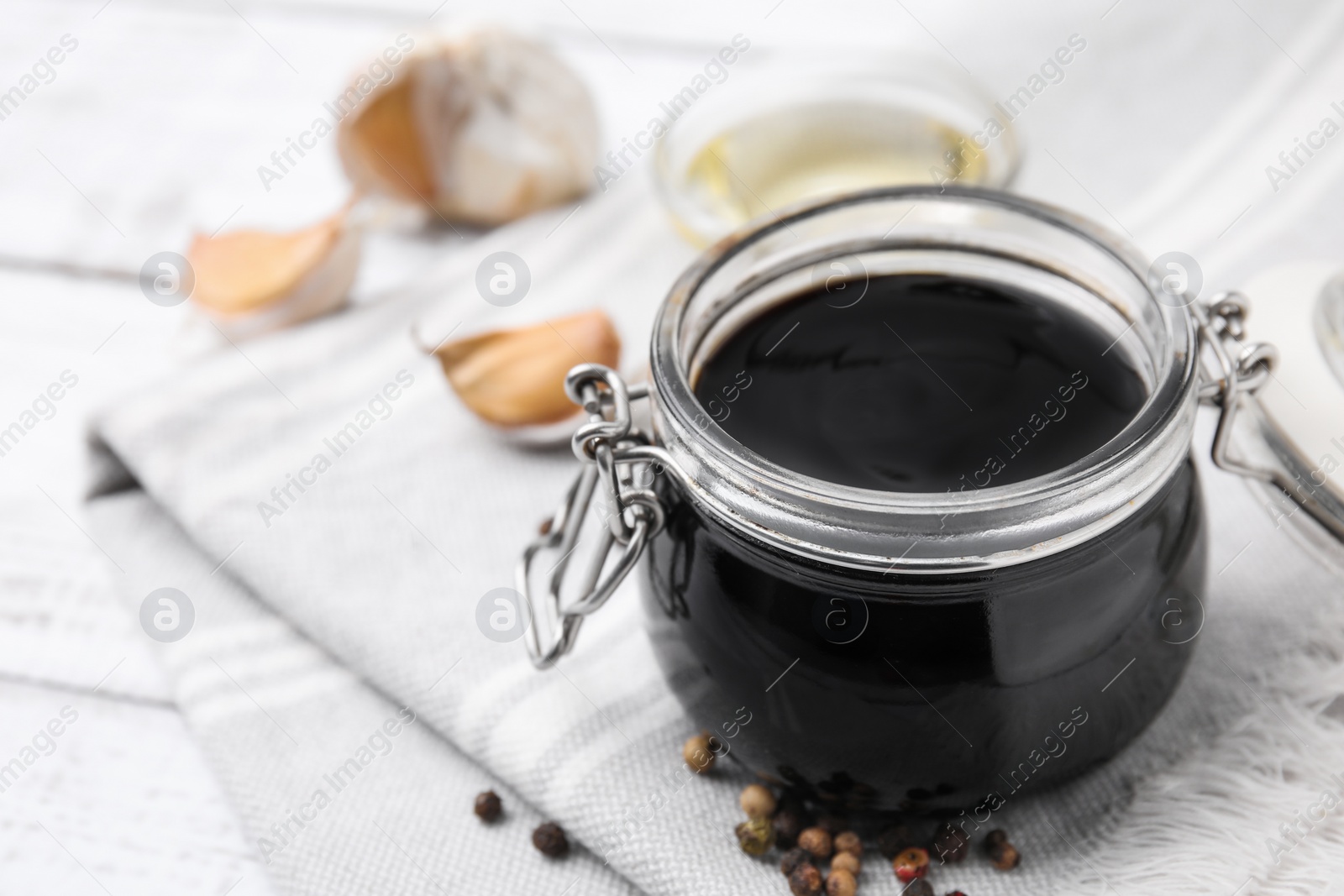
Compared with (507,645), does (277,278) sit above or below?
below

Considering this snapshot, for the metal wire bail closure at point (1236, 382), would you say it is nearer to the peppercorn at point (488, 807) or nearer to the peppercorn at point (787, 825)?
the peppercorn at point (787, 825)

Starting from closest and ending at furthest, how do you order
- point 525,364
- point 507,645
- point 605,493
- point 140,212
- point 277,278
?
point 605,493, point 507,645, point 525,364, point 277,278, point 140,212

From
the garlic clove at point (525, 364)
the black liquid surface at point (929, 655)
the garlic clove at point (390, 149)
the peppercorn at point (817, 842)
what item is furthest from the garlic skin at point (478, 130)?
the peppercorn at point (817, 842)

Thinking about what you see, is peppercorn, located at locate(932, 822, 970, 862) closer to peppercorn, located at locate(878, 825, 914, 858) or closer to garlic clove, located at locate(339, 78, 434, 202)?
peppercorn, located at locate(878, 825, 914, 858)

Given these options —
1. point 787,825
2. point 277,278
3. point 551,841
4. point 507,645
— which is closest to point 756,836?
point 787,825

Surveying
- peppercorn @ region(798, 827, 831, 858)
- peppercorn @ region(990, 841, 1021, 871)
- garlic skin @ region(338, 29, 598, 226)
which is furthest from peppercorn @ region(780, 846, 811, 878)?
garlic skin @ region(338, 29, 598, 226)

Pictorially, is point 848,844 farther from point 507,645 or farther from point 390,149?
point 390,149
